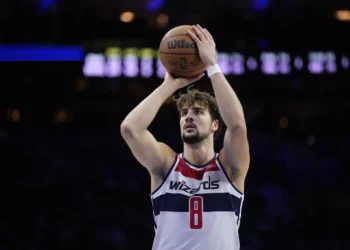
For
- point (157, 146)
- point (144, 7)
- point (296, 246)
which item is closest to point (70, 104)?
point (144, 7)

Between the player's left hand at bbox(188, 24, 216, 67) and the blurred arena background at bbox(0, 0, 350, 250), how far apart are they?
32.7 feet

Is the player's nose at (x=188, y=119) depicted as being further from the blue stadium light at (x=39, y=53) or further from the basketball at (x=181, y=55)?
the blue stadium light at (x=39, y=53)

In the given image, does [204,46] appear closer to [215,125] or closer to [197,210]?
[215,125]

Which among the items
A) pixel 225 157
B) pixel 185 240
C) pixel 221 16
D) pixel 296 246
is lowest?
pixel 296 246

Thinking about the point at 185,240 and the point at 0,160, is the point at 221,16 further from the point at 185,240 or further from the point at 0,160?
the point at 185,240

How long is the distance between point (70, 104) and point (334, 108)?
7.20 meters

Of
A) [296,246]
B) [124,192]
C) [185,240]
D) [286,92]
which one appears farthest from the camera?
[286,92]

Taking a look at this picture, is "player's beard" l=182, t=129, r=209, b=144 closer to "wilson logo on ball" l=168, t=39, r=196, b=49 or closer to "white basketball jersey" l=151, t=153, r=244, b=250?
"white basketball jersey" l=151, t=153, r=244, b=250

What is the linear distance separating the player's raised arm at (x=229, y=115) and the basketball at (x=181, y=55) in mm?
67

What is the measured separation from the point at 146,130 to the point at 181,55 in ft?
2.06

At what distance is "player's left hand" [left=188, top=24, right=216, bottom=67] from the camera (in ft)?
14.2

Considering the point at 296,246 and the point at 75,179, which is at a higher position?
the point at 75,179

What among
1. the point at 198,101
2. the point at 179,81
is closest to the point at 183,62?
the point at 179,81

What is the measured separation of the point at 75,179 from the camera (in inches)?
586
